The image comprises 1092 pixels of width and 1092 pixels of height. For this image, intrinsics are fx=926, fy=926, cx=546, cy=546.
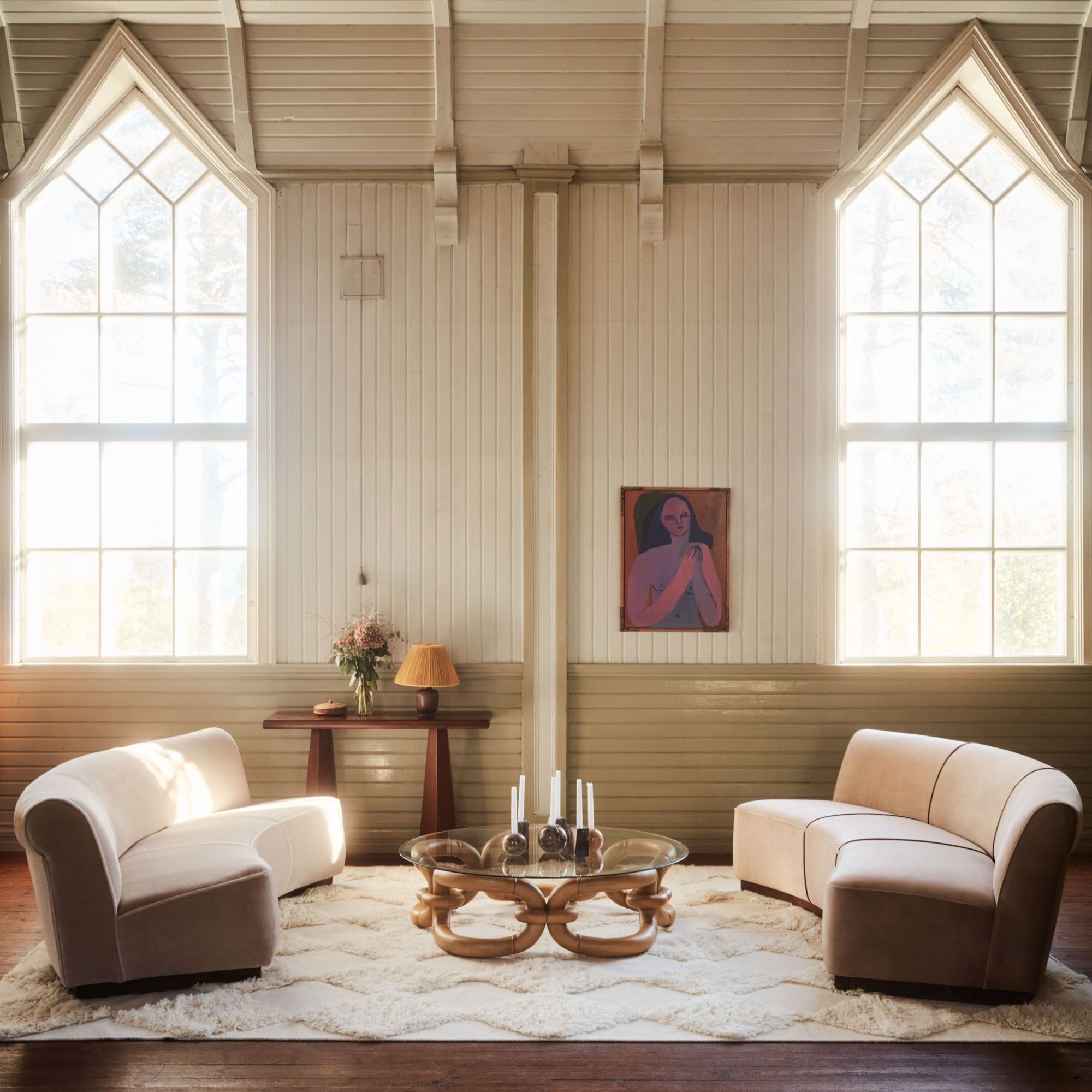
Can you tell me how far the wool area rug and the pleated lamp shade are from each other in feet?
4.20

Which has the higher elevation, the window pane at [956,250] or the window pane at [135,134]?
the window pane at [135,134]

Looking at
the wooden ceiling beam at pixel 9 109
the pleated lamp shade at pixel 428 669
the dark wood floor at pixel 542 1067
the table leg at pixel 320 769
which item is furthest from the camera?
the wooden ceiling beam at pixel 9 109

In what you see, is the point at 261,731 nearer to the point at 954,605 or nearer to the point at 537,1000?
the point at 537,1000

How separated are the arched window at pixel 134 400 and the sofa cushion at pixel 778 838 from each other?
2.94m

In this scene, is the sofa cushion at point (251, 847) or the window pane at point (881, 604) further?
the window pane at point (881, 604)

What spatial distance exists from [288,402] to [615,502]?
1.98 metres

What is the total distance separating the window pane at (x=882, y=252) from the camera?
5516mm

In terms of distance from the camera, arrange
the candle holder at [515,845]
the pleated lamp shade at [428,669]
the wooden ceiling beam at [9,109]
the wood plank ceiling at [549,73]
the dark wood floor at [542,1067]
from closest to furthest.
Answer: the dark wood floor at [542,1067], the candle holder at [515,845], the pleated lamp shade at [428,669], the wood plank ceiling at [549,73], the wooden ceiling beam at [9,109]

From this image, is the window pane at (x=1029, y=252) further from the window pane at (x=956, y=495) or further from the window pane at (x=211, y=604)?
the window pane at (x=211, y=604)

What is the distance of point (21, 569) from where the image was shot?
17.6 ft

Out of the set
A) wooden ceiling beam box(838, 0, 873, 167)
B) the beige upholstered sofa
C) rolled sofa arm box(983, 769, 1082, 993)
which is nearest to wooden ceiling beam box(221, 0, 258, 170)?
wooden ceiling beam box(838, 0, 873, 167)

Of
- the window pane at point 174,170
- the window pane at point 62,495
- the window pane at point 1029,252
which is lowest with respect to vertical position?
the window pane at point 62,495

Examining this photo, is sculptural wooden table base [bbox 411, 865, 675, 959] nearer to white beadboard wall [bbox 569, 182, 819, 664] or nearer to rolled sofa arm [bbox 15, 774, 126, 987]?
rolled sofa arm [bbox 15, 774, 126, 987]

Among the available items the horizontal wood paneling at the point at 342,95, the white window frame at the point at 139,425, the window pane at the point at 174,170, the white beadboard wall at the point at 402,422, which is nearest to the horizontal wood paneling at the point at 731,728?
the white beadboard wall at the point at 402,422
